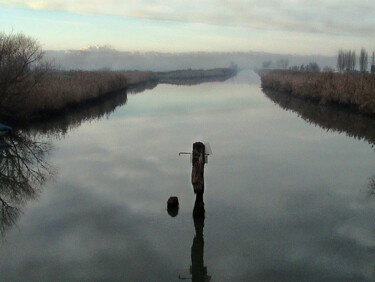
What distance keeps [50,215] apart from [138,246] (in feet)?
9.49

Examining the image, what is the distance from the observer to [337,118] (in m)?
24.8

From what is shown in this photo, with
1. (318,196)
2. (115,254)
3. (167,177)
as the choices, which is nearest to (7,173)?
(167,177)

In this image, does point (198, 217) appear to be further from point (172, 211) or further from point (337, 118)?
point (337, 118)

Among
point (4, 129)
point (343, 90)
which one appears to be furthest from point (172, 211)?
point (343, 90)

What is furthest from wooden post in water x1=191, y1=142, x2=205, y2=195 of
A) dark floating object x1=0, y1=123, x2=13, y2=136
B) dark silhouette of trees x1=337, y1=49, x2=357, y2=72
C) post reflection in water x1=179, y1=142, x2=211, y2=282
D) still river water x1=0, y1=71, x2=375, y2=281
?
dark silhouette of trees x1=337, y1=49, x2=357, y2=72

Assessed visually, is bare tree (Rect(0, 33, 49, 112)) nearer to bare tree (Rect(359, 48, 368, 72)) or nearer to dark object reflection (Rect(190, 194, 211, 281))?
dark object reflection (Rect(190, 194, 211, 281))

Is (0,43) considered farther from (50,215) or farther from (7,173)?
(50,215)

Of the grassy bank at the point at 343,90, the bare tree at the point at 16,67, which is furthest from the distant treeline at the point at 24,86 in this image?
the grassy bank at the point at 343,90

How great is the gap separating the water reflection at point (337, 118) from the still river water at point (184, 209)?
4.62ft

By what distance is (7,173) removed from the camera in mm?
12484

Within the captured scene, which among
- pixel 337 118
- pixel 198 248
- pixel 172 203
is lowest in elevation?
pixel 198 248

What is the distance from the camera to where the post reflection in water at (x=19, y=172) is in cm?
980

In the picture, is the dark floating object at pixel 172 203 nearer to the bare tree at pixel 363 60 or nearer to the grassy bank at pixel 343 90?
the grassy bank at pixel 343 90

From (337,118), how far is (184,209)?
18410mm
